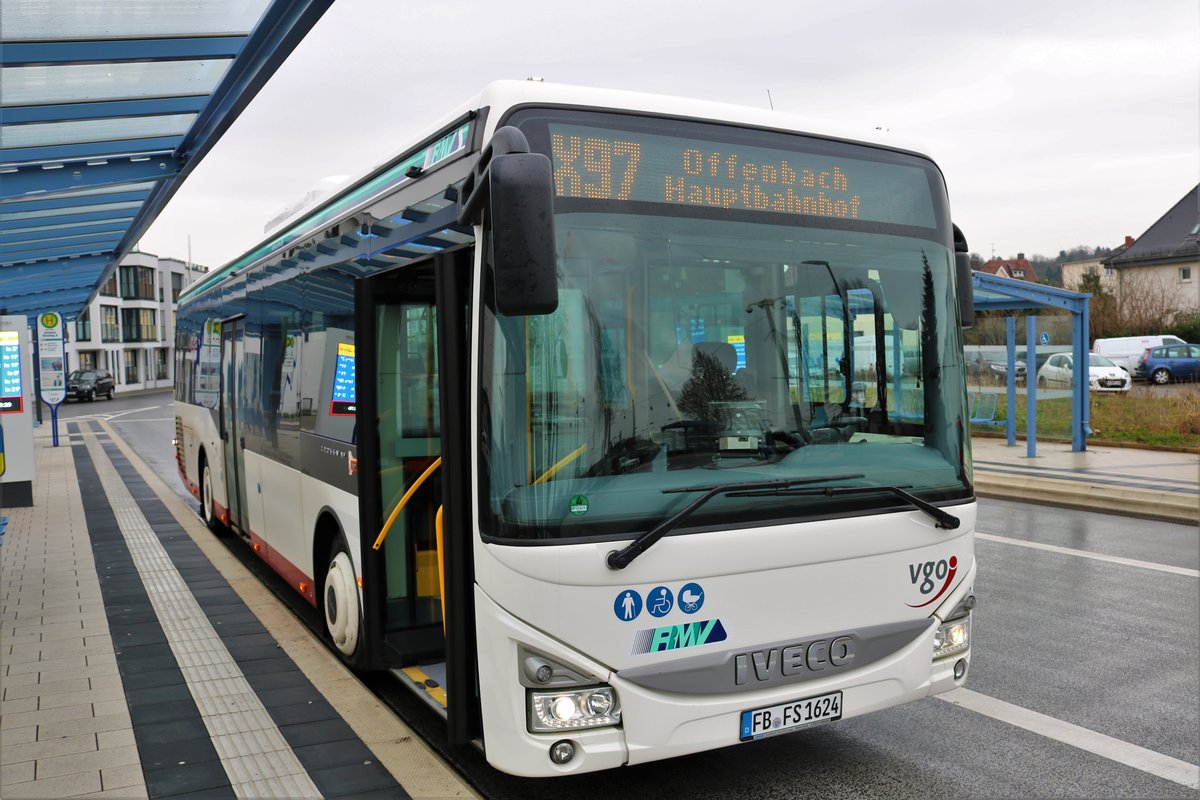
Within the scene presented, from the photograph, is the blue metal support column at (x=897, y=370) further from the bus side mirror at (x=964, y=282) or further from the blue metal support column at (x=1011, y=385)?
the blue metal support column at (x=1011, y=385)

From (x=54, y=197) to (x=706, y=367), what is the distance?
9.49 meters

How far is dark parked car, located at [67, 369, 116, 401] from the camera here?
56.6 m

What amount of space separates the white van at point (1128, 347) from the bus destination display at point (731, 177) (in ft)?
133

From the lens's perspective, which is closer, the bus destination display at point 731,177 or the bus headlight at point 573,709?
the bus headlight at point 573,709

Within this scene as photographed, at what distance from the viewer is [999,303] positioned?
59.8 ft

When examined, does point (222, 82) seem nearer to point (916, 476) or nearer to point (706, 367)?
point (706, 367)

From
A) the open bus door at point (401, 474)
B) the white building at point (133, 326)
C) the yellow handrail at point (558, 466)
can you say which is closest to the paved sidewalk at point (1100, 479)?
the open bus door at point (401, 474)

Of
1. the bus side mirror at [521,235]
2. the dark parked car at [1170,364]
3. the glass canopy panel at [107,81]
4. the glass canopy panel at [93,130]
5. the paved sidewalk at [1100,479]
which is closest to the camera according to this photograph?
the bus side mirror at [521,235]

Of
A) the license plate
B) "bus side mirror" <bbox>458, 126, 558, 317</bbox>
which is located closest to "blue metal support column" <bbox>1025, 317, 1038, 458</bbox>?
the license plate

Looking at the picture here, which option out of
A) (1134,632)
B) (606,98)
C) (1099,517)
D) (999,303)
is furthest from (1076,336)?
(606,98)

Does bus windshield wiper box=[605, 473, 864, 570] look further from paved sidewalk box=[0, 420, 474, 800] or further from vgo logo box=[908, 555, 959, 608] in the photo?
paved sidewalk box=[0, 420, 474, 800]

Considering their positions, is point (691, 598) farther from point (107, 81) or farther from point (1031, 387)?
point (1031, 387)

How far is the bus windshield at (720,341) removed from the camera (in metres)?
3.73

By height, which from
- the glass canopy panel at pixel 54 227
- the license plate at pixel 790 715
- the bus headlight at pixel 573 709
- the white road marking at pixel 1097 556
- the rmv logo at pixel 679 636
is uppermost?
the glass canopy panel at pixel 54 227
